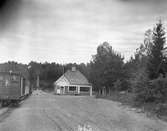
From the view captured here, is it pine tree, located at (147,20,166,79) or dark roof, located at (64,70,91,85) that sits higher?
pine tree, located at (147,20,166,79)

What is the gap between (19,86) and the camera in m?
20.4

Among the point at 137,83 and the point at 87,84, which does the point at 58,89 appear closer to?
the point at 87,84

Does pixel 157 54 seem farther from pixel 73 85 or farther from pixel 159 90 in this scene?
pixel 73 85

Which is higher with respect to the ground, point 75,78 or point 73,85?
point 75,78

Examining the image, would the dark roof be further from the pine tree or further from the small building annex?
the pine tree

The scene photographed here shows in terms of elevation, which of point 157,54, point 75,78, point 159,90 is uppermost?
point 157,54

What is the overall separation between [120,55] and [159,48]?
18866 millimetres

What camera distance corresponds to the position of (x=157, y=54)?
20.2 metres

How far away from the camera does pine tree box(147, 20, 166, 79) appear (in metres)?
19.8

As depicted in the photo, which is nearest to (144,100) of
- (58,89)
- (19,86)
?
(19,86)

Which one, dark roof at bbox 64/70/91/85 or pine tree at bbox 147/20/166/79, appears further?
dark roof at bbox 64/70/91/85

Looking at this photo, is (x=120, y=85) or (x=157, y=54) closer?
(x=157, y=54)

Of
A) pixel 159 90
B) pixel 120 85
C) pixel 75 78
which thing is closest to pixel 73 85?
pixel 75 78

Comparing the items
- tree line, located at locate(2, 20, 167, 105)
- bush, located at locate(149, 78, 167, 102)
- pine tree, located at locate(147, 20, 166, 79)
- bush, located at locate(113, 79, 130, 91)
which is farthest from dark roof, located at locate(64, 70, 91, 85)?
bush, located at locate(149, 78, 167, 102)
